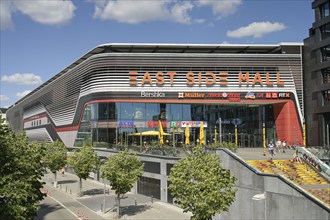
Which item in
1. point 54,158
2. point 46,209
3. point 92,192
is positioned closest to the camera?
point 46,209

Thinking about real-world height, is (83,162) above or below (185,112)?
below

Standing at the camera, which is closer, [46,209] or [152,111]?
[46,209]

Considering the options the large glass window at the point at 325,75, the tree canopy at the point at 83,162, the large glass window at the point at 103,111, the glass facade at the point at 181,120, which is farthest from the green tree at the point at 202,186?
the large glass window at the point at 103,111

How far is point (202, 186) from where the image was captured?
23203 millimetres

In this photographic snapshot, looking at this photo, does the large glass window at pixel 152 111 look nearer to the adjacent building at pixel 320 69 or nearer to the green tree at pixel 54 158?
the green tree at pixel 54 158

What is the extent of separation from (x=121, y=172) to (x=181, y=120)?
115 ft

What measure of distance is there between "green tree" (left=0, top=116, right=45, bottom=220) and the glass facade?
1907 inches

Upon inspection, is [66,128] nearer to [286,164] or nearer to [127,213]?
[127,213]

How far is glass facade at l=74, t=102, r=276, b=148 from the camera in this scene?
7100cm

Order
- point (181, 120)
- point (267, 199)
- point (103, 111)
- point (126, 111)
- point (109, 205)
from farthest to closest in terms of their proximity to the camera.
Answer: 1. point (103, 111)
2. point (126, 111)
3. point (181, 120)
4. point (109, 205)
5. point (267, 199)

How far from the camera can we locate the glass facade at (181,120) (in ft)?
233

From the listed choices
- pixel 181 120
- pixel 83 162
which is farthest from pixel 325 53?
pixel 83 162

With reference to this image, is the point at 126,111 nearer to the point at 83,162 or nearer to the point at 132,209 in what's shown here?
the point at 83,162

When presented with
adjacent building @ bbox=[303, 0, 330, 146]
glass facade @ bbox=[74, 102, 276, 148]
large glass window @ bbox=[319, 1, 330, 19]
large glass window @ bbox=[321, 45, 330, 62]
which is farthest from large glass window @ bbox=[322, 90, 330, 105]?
glass facade @ bbox=[74, 102, 276, 148]
